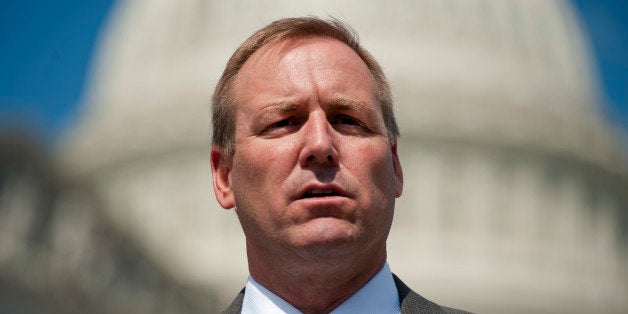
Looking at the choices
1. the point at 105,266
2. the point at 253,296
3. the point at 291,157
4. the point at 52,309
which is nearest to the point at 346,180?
the point at 291,157

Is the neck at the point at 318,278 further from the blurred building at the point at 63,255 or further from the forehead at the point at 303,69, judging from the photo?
the blurred building at the point at 63,255

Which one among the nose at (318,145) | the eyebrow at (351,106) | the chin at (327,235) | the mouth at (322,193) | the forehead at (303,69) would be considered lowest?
the chin at (327,235)

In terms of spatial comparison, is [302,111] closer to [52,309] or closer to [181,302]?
[52,309]

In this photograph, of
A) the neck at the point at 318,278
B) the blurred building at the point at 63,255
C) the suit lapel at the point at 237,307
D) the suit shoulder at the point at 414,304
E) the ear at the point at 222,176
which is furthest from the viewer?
the blurred building at the point at 63,255

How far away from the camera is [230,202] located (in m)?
3.76

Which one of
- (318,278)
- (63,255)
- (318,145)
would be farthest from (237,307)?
(63,255)

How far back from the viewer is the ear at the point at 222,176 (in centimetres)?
378

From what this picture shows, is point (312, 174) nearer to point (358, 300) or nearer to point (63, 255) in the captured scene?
point (358, 300)

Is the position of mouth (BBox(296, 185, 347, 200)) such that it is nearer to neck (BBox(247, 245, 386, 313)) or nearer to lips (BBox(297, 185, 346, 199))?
lips (BBox(297, 185, 346, 199))

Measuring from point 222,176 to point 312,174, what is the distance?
568 millimetres

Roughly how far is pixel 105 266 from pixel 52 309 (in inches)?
84.8

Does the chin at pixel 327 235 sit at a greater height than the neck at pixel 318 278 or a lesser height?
greater

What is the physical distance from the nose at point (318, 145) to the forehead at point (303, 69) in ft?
0.45

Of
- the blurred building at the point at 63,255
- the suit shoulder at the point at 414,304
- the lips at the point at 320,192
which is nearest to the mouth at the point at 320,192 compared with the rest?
the lips at the point at 320,192
